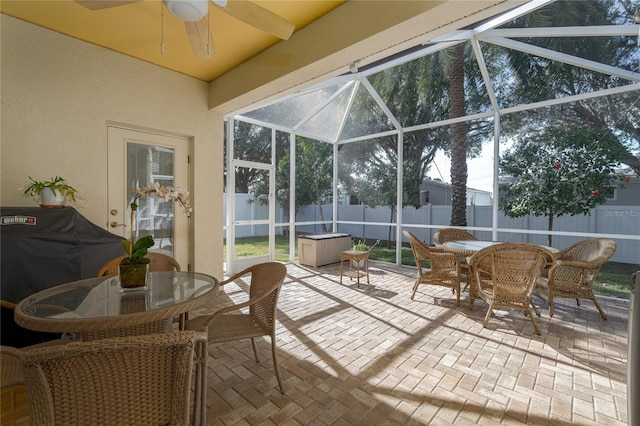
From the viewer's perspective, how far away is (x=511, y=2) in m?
2.15

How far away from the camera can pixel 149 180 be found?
375cm

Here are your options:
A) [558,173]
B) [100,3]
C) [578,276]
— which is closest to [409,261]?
[558,173]

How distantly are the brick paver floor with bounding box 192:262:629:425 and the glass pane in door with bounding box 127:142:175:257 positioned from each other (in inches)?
48.4

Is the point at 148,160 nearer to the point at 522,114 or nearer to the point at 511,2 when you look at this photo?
the point at 511,2

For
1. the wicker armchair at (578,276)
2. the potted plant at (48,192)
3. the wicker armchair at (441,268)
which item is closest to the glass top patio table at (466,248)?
the wicker armchair at (441,268)

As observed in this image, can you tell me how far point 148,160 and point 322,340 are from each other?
10.2 ft

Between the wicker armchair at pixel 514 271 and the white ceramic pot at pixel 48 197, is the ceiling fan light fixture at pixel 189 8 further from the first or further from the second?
the wicker armchair at pixel 514 271

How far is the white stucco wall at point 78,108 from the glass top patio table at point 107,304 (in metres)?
1.75

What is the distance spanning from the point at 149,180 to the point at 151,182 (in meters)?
0.10

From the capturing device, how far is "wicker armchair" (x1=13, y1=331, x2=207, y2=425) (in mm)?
907

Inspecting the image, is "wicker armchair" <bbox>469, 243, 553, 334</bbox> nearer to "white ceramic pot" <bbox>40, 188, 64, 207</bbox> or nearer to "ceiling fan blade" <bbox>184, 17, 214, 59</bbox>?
"ceiling fan blade" <bbox>184, 17, 214, 59</bbox>

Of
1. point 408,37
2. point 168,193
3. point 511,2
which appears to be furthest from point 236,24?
point 511,2

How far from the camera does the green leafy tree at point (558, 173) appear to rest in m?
4.22

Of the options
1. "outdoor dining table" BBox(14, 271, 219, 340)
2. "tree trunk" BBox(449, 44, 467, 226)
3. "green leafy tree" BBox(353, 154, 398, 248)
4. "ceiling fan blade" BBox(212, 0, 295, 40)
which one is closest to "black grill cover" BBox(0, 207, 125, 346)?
"outdoor dining table" BBox(14, 271, 219, 340)
